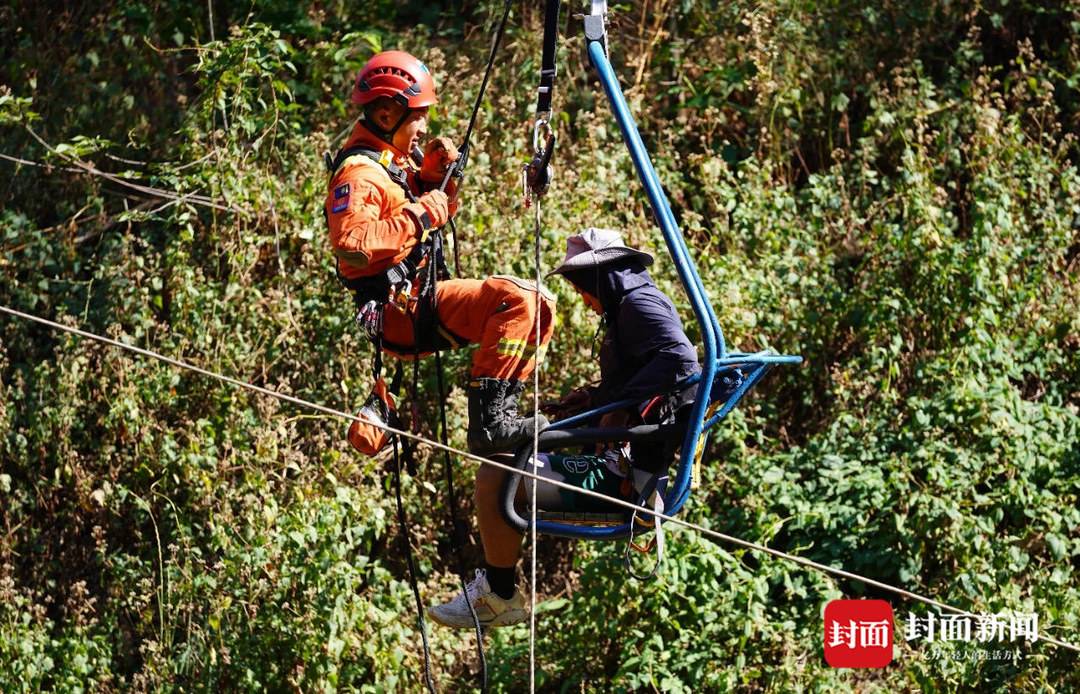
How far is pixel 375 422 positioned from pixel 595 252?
0.91 meters

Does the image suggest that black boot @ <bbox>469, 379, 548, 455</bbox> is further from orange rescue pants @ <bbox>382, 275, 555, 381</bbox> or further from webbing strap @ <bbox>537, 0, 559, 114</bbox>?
webbing strap @ <bbox>537, 0, 559, 114</bbox>

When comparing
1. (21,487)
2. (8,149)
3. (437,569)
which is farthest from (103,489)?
(8,149)

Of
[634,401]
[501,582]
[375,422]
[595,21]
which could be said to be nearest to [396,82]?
[595,21]

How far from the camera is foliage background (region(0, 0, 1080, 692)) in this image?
23.0 feet

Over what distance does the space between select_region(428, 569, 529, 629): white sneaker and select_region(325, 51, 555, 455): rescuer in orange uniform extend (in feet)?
2.00

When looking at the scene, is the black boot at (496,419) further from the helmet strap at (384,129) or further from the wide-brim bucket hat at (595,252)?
the helmet strap at (384,129)

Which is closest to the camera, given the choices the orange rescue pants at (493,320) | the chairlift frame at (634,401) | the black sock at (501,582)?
the chairlift frame at (634,401)

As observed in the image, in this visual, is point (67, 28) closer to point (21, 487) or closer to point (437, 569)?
point (21, 487)

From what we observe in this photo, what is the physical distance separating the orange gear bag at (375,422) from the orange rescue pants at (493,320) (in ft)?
0.66

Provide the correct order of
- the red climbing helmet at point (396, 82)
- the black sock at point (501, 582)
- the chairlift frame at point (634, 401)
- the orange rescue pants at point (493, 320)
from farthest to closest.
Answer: the black sock at point (501, 582), the red climbing helmet at point (396, 82), the orange rescue pants at point (493, 320), the chairlift frame at point (634, 401)

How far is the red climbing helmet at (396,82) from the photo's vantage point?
5191 millimetres

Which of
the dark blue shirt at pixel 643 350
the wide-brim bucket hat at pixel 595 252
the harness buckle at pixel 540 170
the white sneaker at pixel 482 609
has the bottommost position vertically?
the white sneaker at pixel 482 609

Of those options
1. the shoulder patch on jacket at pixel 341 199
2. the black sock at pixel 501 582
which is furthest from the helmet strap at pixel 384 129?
the black sock at pixel 501 582

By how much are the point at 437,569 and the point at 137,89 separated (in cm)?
370
